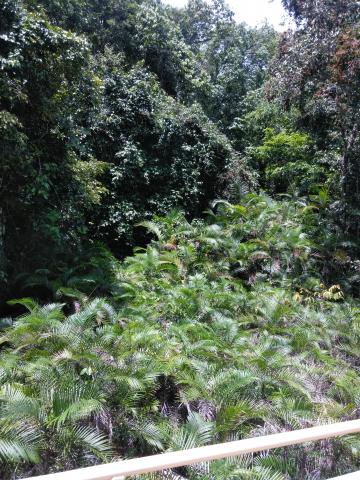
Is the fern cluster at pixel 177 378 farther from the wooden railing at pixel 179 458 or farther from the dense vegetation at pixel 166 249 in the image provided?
the wooden railing at pixel 179 458

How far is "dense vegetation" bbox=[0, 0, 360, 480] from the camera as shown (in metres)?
4.70

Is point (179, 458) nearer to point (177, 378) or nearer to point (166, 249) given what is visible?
point (177, 378)

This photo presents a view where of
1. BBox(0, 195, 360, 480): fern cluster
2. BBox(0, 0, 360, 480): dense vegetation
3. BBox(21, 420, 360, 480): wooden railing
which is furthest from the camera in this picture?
BBox(0, 0, 360, 480): dense vegetation

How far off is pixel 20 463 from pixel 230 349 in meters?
3.20

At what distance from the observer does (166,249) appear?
37.0 ft

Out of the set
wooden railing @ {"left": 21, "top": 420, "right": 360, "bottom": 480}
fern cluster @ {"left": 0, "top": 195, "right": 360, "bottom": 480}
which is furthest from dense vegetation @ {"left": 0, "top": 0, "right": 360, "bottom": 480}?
wooden railing @ {"left": 21, "top": 420, "right": 360, "bottom": 480}

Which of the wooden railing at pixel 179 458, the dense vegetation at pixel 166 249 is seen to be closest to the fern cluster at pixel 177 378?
the dense vegetation at pixel 166 249

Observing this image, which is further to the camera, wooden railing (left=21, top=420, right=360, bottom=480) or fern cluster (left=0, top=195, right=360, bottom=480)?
fern cluster (left=0, top=195, right=360, bottom=480)

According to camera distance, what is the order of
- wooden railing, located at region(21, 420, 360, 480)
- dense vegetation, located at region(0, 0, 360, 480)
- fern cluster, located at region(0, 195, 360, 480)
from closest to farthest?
wooden railing, located at region(21, 420, 360, 480), fern cluster, located at region(0, 195, 360, 480), dense vegetation, located at region(0, 0, 360, 480)

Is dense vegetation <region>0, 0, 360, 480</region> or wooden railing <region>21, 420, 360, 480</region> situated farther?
dense vegetation <region>0, 0, 360, 480</region>

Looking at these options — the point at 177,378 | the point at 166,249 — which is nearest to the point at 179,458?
the point at 177,378

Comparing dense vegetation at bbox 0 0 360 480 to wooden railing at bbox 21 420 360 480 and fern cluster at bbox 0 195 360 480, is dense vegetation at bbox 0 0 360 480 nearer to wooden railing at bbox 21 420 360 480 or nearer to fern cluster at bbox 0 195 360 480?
fern cluster at bbox 0 195 360 480

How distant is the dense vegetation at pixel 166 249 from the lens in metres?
4.70

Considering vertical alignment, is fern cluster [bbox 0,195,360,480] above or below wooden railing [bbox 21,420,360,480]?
below
